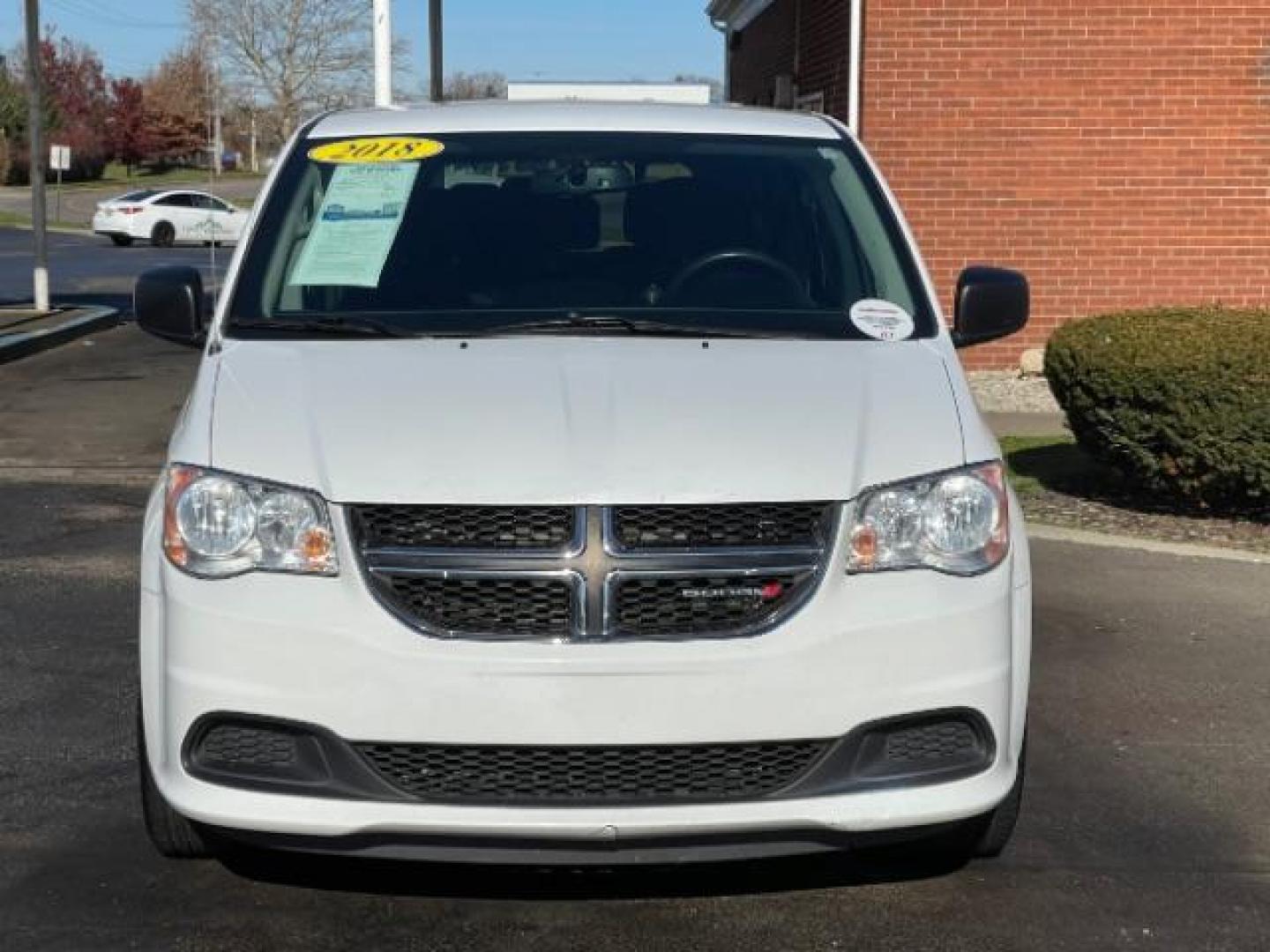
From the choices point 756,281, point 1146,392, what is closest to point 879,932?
point 756,281

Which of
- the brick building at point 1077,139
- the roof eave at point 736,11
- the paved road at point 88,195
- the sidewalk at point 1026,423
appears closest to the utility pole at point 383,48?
the brick building at point 1077,139

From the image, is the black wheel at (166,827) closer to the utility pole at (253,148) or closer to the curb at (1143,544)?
the curb at (1143,544)

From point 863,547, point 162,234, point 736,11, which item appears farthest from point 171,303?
point 162,234

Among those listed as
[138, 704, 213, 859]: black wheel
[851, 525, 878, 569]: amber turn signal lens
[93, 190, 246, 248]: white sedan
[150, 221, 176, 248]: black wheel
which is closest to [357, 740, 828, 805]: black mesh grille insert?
[851, 525, 878, 569]: amber turn signal lens

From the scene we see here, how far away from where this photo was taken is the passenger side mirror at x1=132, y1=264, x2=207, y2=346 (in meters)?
4.86

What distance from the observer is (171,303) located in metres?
4.86

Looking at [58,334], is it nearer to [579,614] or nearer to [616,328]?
[616,328]

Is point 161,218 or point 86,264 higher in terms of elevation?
point 161,218

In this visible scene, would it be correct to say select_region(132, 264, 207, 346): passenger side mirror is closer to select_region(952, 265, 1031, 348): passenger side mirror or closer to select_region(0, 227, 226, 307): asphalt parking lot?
select_region(952, 265, 1031, 348): passenger side mirror

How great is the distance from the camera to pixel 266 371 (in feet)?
13.4

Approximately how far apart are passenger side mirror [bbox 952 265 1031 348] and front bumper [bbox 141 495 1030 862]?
5.03ft

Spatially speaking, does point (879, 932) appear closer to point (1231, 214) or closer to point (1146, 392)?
point (1146, 392)

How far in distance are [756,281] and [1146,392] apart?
413cm

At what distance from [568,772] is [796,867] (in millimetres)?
966
